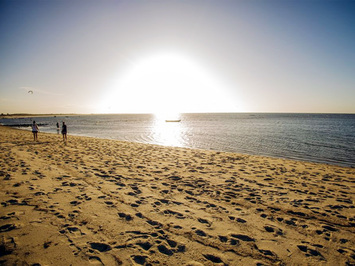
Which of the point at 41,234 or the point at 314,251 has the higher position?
the point at 41,234

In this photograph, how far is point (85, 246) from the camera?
3.41m

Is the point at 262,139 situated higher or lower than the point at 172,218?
lower

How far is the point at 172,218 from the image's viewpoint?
14.7 ft

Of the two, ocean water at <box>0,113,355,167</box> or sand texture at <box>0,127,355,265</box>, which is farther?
ocean water at <box>0,113,355,167</box>

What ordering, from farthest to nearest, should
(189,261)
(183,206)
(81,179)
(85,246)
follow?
(81,179) → (183,206) → (85,246) → (189,261)

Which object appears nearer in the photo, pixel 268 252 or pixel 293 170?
pixel 268 252

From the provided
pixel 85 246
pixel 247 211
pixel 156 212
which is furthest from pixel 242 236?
pixel 85 246

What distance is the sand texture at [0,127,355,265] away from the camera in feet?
10.7

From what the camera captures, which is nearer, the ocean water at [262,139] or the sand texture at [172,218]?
the sand texture at [172,218]

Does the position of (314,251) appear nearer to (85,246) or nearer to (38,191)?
(85,246)

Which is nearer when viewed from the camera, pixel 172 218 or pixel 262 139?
pixel 172 218

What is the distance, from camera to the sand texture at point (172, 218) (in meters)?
3.27

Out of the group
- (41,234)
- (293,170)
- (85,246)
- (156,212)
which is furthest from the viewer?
(293,170)

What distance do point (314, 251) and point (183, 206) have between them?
3028 millimetres
